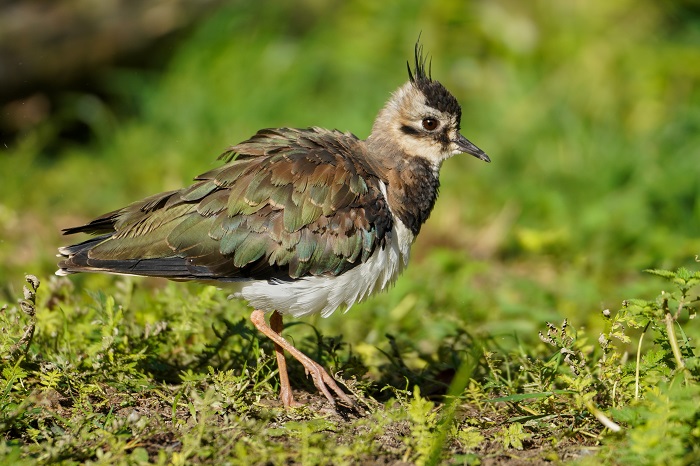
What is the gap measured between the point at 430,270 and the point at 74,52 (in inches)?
188

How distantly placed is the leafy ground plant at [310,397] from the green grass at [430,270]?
0.02 meters

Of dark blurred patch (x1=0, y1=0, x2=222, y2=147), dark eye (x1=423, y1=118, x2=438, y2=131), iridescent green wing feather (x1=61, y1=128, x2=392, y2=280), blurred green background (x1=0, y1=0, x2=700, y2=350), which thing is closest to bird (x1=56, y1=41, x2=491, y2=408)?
iridescent green wing feather (x1=61, y1=128, x2=392, y2=280)

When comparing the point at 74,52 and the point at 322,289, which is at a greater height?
the point at 74,52

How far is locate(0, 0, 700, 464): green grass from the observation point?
4.50 metres

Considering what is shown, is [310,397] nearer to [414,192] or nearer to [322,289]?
[322,289]

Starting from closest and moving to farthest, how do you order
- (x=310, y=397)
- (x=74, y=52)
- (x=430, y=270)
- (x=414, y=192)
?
(x=310, y=397) < (x=414, y=192) < (x=430, y=270) < (x=74, y=52)

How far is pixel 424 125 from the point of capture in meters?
6.20

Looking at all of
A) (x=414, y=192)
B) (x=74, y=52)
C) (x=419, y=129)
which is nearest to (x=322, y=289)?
(x=414, y=192)

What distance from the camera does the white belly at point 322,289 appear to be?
5.28 meters

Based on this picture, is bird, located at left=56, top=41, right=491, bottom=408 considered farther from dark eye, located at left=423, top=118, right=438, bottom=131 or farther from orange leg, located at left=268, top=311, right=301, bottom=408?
dark eye, located at left=423, top=118, right=438, bottom=131

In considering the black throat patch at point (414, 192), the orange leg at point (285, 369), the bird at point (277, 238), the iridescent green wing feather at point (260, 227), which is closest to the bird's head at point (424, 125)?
the black throat patch at point (414, 192)

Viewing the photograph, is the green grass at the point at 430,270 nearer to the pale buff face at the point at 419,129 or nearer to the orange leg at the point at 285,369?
the orange leg at the point at 285,369

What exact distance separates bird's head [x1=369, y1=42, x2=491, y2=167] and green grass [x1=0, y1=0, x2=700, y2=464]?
50.7 inches

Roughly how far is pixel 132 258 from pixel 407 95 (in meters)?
2.24
